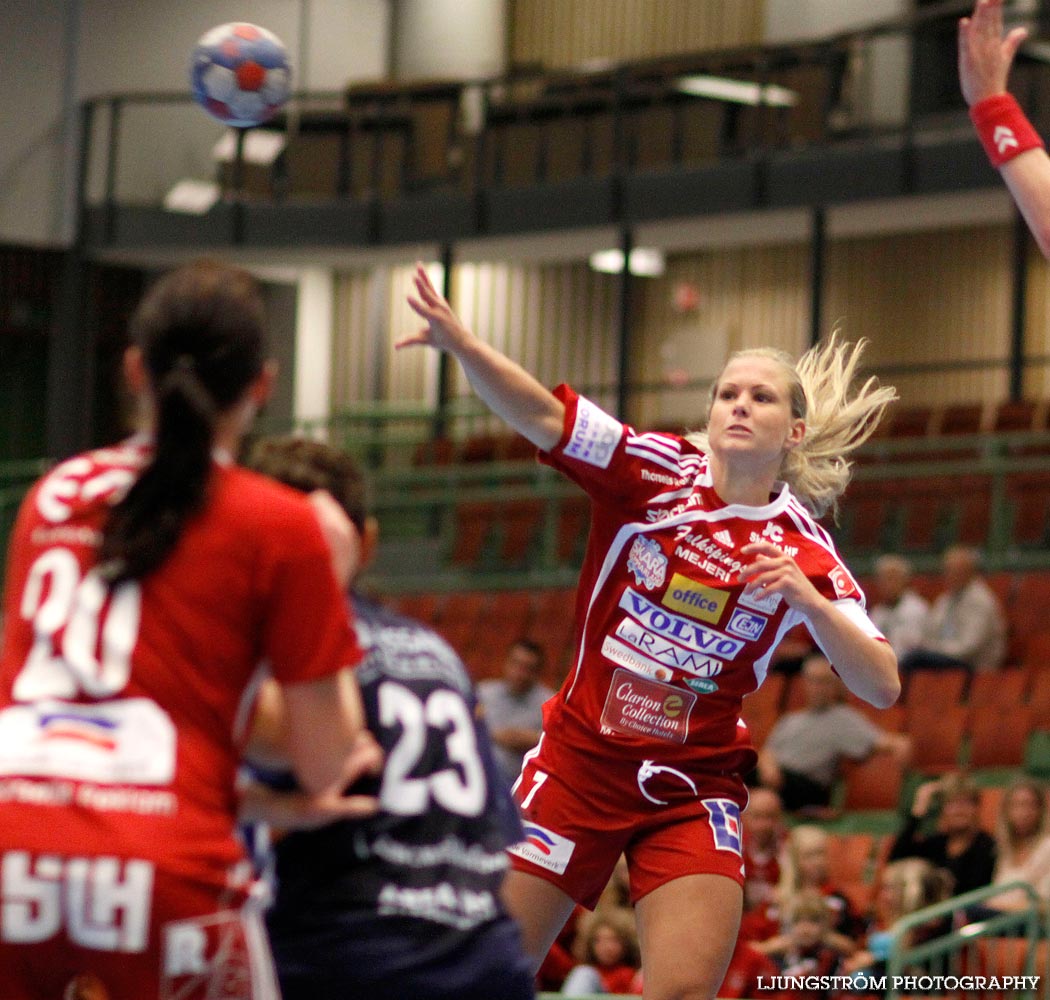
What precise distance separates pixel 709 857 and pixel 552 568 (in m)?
10.1

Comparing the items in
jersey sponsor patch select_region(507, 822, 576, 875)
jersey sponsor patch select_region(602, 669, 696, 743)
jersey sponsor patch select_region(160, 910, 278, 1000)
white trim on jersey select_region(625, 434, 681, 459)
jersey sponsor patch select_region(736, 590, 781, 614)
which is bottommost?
jersey sponsor patch select_region(507, 822, 576, 875)

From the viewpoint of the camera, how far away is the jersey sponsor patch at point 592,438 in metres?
4.33

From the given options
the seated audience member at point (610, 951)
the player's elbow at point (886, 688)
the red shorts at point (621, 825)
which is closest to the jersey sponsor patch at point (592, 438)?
the red shorts at point (621, 825)

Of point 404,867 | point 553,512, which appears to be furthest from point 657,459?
point 553,512

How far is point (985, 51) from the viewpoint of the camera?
3.82m

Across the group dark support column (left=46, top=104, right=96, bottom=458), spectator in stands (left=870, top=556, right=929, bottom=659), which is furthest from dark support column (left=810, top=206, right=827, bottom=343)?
dark support column (left=46, top=104, right=96, bottom=458)

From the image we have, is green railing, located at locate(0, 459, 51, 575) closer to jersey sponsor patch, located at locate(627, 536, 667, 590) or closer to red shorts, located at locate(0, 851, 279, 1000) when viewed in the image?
jersey sponsor patch, located at locate(627, 536, 667, 590)

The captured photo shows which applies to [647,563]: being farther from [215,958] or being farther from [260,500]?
[215,958]

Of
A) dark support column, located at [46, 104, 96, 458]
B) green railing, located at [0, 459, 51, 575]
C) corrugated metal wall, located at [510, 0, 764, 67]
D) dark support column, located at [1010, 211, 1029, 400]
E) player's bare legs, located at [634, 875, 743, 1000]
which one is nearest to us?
player's bare legs, located at [634, 875, 743, 1000]

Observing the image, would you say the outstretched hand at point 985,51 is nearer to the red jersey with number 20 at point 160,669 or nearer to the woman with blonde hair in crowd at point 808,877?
the red jersey with number 20 at point 160,669

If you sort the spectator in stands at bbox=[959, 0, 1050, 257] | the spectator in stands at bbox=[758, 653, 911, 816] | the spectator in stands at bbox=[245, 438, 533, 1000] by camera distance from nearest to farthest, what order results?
the spectator in stands at bbox=[245, 438, 533, 1000], the spectator in stands at bbox=[959, 0, 1050, 257], the spectator in stands at bbox=[758, 653, 911, 816]

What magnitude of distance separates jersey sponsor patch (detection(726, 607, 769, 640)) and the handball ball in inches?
97.9

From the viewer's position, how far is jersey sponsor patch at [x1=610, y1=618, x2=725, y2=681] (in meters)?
4.38

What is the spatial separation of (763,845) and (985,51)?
4.64 metres
